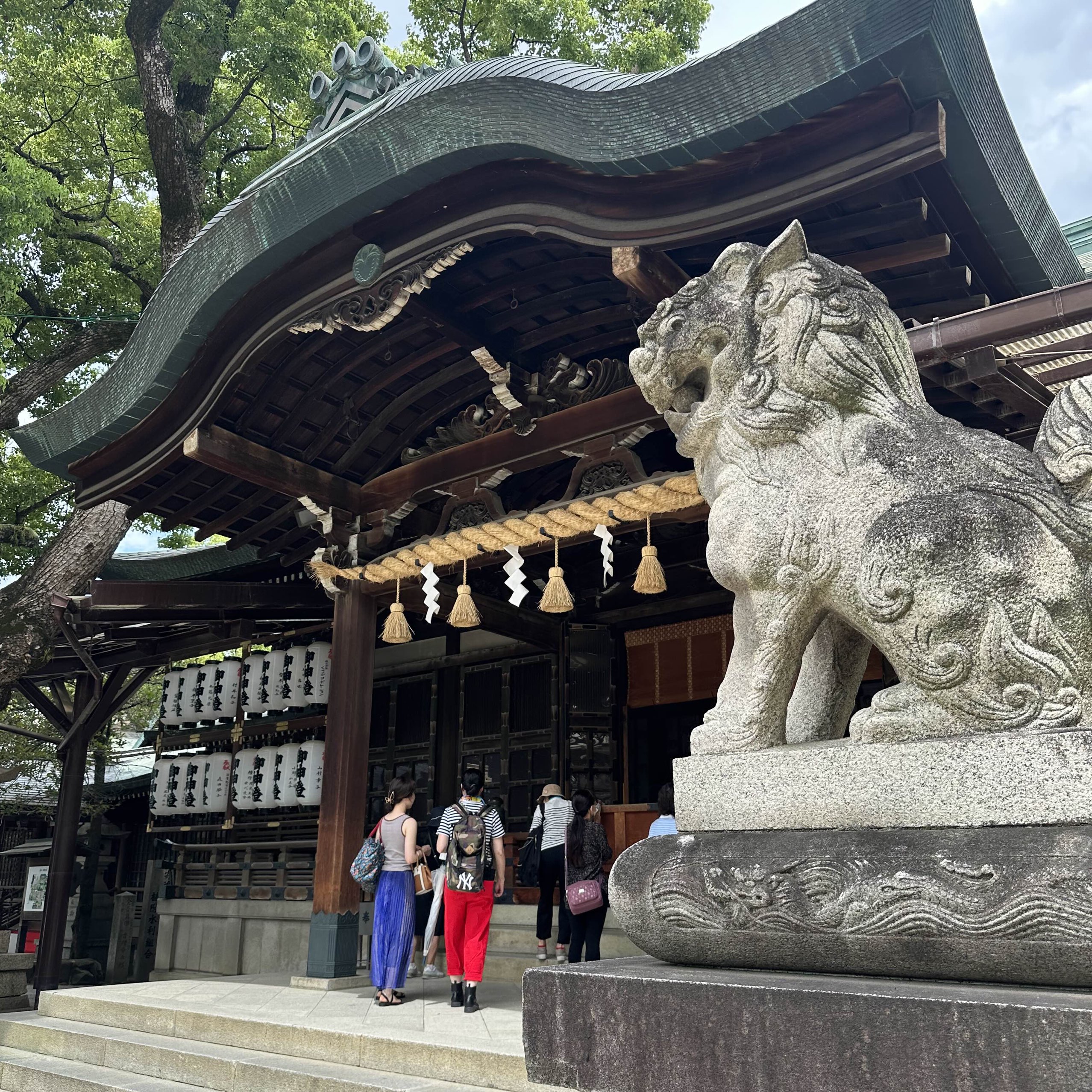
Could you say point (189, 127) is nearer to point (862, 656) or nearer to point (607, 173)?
point (607, 173)

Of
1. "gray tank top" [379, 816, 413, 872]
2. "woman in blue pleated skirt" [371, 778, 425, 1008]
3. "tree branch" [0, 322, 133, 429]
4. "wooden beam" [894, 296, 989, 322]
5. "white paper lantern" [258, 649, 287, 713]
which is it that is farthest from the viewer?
"tree branch" [0, 322, 133, 429]

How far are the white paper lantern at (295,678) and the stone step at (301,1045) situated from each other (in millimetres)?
3437

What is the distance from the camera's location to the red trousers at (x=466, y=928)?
5449 mm

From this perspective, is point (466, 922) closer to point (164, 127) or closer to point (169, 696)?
point (169, 696)

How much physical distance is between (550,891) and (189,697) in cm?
598

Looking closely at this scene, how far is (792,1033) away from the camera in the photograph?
5.92ft

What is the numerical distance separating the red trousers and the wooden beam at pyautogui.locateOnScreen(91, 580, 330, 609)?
396 centimetres

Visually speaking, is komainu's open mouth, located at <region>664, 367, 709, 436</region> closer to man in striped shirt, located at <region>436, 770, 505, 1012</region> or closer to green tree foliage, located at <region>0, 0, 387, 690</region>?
man in striped shirt, located at <region>436, 770, 505, 1012</region>

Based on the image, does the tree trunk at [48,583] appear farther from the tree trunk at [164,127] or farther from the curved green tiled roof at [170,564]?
the tree trunk at [164,127]

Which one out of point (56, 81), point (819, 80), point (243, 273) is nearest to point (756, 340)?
point (819, 80)

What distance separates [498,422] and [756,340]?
4.26 metres

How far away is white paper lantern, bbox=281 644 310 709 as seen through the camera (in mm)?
9562

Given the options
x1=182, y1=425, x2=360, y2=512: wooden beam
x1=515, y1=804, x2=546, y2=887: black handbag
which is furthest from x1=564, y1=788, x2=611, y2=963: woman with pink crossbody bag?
x1=182, y1=425, x2=360, y2=512: wooden beam

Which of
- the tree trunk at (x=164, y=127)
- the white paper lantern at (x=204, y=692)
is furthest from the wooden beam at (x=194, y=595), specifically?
the tree trunk at (x=164, y=127)
